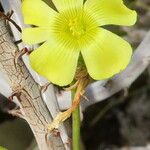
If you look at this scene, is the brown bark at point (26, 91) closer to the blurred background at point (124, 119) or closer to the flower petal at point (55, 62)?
the flower petal at point (55, 62)

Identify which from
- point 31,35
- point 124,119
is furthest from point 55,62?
point 124,119

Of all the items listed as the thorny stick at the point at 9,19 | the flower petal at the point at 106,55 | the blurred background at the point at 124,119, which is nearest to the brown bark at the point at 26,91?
the thorny stick at the point at 9,19

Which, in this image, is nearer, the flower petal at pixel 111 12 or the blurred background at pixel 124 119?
the flower petal at pixel 111 12

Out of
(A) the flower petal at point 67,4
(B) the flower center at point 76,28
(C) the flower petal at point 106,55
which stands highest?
(A) the flower petal at point 67,4

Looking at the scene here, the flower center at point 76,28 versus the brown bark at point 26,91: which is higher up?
the flower center at point 76,28

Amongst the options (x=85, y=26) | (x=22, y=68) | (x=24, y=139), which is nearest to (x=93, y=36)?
(x=85, y=26)

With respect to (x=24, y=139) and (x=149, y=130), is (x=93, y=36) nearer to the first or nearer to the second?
(x=24, y=139)
